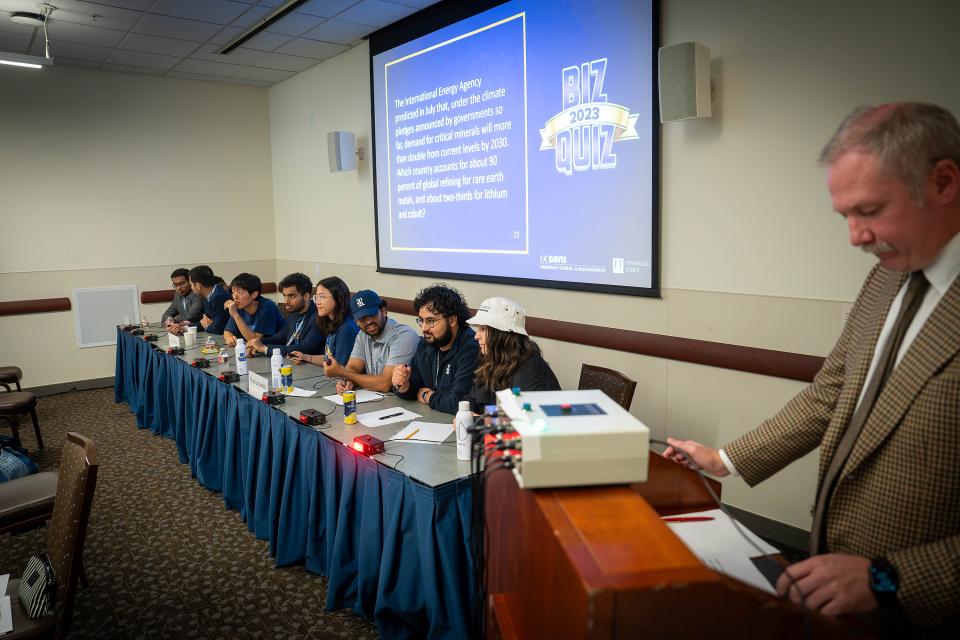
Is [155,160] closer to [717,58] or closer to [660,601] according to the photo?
[717,58]

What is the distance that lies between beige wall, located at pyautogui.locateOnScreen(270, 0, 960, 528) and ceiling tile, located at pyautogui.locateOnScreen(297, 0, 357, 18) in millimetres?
2406

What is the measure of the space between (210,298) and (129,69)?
2647 millimetres

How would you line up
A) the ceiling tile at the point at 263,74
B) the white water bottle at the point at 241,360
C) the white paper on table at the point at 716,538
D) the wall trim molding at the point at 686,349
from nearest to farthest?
the white paper on table at the point at 716,538 → the wall trim molding at the point at 686,349 → the white water bottle at the point at 241,360 → the ceiling tile at the point at 263,74

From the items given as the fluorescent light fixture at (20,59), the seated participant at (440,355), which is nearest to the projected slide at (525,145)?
the seated participant at (440,355)

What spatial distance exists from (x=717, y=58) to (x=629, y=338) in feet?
4.95

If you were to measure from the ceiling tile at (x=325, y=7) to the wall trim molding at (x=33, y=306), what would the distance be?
148 inches

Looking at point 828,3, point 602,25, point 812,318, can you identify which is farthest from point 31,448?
point 828,3

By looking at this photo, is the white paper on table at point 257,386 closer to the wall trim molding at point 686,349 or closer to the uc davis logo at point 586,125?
the wall trim molding at point 686,349

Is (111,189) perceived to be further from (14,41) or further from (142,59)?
(14,41)

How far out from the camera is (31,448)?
434cm

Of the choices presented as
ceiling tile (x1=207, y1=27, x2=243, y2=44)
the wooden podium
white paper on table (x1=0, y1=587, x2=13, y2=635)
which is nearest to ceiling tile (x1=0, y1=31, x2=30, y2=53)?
ceiling tile (x1=207, y1=27, x2=243, y2=44)

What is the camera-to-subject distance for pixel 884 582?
90cm

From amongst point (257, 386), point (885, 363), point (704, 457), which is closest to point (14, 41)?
point (257, 386)

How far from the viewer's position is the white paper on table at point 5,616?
64.1 inches
